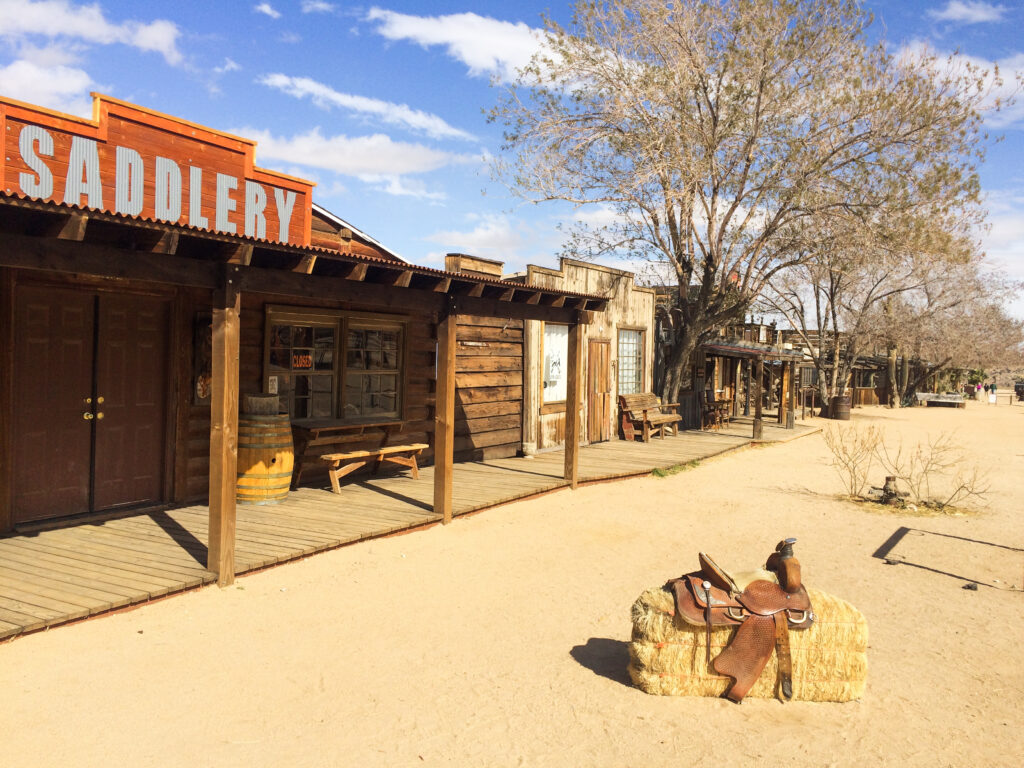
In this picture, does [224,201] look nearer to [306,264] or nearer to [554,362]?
[306,264]

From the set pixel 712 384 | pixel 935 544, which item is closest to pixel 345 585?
pixel 935 544

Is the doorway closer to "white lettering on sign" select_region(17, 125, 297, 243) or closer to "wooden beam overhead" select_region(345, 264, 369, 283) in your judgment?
"white lettering on sign" select_region(17, 125, 297, 243)

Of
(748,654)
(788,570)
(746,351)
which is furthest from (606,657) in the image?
(746,351)

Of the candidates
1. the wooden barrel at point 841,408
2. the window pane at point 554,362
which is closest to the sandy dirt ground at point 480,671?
the window pane at point 554,362

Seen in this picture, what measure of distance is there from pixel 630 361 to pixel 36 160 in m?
11.3

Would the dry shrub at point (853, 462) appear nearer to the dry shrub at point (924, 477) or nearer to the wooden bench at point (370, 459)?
the dry shrub at point (924, 477)

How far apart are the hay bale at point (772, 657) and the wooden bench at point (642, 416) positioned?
439 inches

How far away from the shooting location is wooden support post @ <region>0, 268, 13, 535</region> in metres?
5.87

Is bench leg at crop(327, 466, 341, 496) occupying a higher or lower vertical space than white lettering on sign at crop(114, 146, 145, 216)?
lower

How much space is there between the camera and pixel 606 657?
14.4 feet

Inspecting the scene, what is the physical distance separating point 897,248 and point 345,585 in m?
14.9

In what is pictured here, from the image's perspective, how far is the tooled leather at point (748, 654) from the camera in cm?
374

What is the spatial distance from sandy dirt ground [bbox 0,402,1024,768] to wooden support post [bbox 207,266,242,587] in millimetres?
298

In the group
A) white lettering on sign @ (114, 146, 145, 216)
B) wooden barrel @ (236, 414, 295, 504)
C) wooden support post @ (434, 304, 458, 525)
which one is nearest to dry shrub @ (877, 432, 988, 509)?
wooden support post @ (434, 304, 458, 525)
